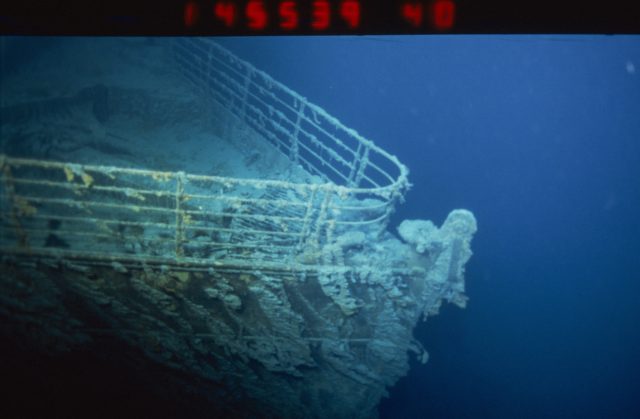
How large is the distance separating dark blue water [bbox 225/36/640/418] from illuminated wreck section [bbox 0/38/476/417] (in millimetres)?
4445

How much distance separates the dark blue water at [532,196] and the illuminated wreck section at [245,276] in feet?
14.6

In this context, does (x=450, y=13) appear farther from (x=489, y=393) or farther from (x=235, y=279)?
(x=489, y=393)

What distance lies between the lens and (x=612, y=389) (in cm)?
993

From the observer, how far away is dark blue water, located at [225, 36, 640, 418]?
29.0 feet

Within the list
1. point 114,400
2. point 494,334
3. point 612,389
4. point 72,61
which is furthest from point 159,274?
point 612,389

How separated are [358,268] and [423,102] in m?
8.21
